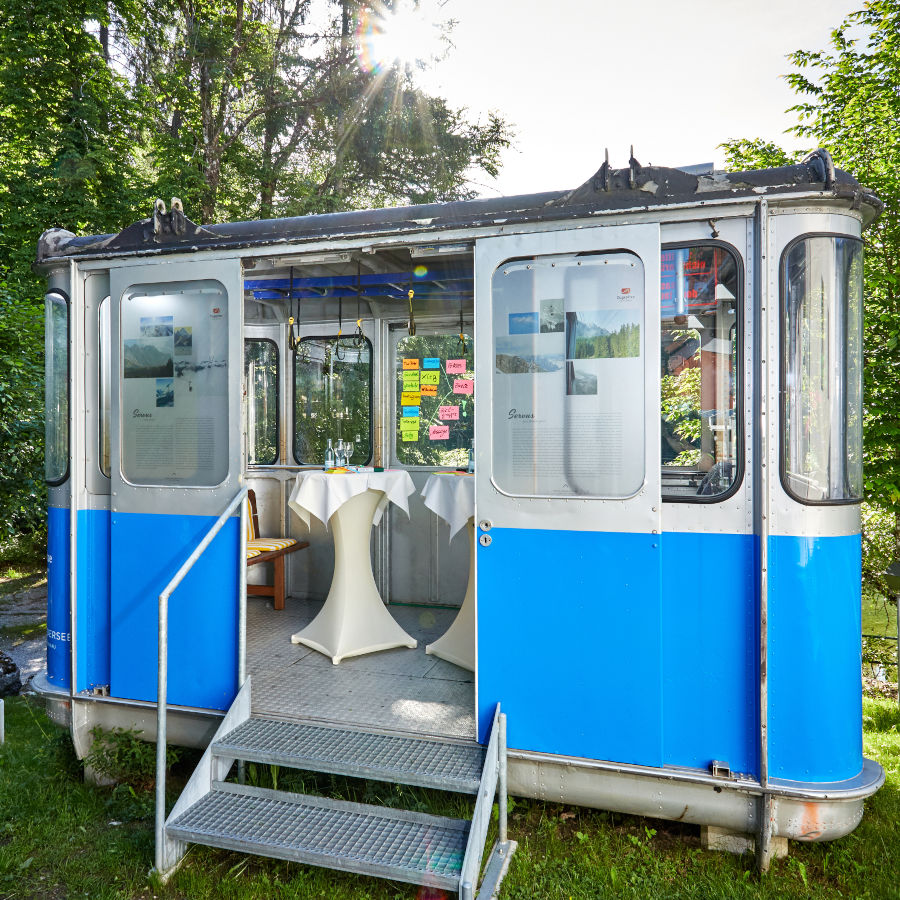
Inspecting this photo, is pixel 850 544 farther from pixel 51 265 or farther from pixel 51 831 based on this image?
pixel 51 265

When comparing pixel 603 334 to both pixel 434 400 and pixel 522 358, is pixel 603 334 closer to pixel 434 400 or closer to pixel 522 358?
pixel 522 358

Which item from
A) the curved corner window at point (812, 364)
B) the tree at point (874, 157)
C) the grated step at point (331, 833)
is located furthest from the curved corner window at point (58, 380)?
the tree at point (874, 157)

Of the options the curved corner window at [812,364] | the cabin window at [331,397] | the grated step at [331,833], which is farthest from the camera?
the cabin window at [331,397]

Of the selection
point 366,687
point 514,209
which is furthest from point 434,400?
point 514,209

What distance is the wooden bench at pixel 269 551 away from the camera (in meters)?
5.45

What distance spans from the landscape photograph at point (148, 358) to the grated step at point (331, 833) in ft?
7.02

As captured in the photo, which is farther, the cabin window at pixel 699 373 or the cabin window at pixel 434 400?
the cabin window at pixel 434 400

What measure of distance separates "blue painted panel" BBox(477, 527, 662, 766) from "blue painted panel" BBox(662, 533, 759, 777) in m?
0.06

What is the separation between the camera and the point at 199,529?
12.4 feet

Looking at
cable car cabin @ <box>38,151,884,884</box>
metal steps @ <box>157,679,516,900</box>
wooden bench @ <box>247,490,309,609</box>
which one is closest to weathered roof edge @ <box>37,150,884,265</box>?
cable car cabin @ <box>38,151,884,884</box>

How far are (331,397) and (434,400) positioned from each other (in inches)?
35.3

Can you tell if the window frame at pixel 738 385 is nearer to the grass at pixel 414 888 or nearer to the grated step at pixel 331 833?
the grass at pixel 414 888

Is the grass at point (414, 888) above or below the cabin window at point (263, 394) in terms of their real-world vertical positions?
below

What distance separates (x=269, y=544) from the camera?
5.72 meters
